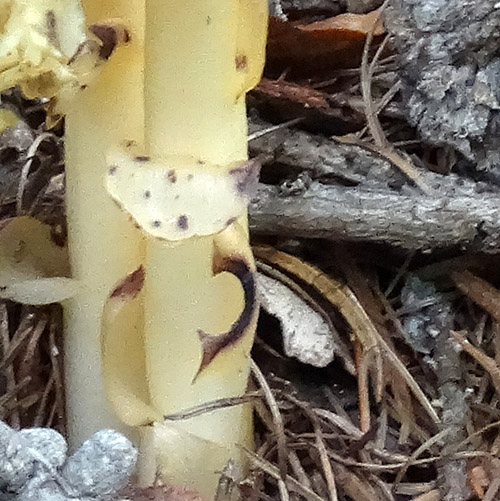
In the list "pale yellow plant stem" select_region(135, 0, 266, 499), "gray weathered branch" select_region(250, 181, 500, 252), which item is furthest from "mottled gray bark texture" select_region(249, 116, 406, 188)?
"pale yellow plant stem" select_region(135, 0, 266, 499)

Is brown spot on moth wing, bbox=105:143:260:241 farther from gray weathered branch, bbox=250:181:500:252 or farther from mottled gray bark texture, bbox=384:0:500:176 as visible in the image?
mottled gray bark texture, bbox=384:0:500:176

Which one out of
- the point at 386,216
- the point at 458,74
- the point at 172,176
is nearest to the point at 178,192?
the point at 172,176

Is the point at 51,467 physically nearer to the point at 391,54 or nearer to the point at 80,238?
the point at 80,238

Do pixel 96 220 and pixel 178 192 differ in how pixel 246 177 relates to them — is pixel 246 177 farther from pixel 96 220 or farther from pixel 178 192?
pixel 96 220

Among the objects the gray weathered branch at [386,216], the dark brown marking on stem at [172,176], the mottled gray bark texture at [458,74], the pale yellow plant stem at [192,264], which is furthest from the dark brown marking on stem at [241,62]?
the mottled gray bark texture at [458,74]

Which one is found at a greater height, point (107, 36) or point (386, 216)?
point (107, 36)

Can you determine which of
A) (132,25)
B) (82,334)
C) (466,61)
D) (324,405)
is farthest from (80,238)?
(466,61)
